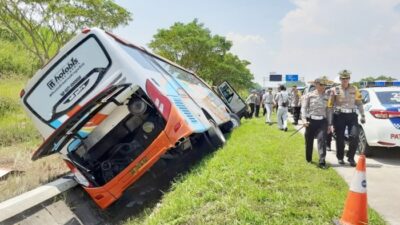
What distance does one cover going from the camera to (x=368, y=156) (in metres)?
8.93

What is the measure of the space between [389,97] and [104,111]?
19.4 feet

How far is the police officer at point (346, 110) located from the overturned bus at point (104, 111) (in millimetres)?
2939

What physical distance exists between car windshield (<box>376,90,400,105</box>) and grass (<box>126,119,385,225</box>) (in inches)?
98.3

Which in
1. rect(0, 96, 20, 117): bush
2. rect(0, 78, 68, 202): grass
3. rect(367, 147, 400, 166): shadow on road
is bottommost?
rect(367, 147, 400, 166): shadow on road

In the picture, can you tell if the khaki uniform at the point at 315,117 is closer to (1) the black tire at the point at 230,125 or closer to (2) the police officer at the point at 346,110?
(2) the police officer at the point at 346,110

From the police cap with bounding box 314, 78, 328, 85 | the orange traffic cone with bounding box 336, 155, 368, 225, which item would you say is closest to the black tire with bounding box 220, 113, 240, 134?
the police cap with bounding box 314, 78, 328, 85

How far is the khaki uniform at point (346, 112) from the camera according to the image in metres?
7.77

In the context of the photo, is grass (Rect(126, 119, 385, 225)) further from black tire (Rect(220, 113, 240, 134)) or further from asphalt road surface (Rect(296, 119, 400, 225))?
black tire (Rect(220, 113, 240, 134))

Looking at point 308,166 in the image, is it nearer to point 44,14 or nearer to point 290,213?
point 290,213

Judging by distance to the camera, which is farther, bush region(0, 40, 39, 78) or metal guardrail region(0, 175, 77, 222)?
bush region(0, 40, 39, 78)

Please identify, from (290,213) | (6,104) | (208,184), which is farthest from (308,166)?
(6,104)

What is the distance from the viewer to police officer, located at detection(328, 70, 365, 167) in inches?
306

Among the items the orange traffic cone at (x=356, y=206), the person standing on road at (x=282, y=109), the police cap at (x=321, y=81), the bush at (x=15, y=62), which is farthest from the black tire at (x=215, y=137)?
the bush at (x=15, y=62)

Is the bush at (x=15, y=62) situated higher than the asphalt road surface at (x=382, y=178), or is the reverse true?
the bush at (x=15, y=62)
